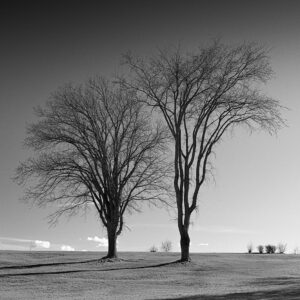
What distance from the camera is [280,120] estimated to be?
33.8 m

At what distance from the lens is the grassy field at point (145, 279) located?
2039cm

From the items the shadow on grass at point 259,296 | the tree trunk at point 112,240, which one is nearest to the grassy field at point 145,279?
the shadow on grass at point 259,296

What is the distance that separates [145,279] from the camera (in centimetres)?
2592

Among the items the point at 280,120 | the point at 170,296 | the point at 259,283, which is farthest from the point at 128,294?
the point at 280,120

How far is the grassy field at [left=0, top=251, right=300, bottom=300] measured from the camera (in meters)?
20.4

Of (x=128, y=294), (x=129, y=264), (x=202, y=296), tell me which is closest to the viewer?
(x=202, y=296)

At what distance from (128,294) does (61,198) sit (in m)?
17.7

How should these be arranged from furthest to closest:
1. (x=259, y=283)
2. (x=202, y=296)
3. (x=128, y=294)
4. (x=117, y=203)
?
(x=117, y=203)
(x=259, y=283)
(x=128, y=294)
(x=202, y=296)

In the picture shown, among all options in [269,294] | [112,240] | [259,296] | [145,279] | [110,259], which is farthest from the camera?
[112,240]

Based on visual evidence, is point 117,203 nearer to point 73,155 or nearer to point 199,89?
point 73,155

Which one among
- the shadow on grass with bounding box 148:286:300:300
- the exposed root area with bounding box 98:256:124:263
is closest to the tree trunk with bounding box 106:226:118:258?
the exposed root area with bounding box 98:256:124:263

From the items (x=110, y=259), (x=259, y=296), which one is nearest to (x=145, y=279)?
(x=259, y=296)

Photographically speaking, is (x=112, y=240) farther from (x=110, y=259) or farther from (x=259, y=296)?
(x=259, y=296)

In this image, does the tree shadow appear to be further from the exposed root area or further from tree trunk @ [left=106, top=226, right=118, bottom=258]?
tree trunk @ [left=106, top=226, right=118, bottom=258]
